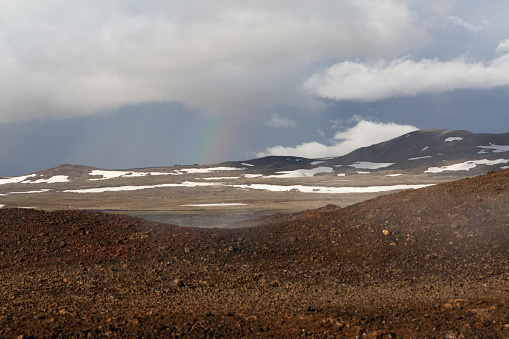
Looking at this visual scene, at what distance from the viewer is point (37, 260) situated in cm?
1664

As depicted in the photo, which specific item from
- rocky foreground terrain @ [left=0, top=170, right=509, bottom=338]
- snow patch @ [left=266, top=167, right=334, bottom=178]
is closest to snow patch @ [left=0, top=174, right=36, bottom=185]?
snow patch @ [left=266, top=167, right=334, bottom=178]

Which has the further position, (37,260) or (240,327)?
(37,260)

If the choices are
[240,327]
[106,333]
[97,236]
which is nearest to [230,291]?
[240,327]

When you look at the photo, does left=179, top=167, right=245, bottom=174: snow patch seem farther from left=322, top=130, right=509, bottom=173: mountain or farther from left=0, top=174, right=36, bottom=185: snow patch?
left=0, top=174, right=36, bottom=185: snow patch

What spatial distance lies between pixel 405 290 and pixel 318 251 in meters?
4.78

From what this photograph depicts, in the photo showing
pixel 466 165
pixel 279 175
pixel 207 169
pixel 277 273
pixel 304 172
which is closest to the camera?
pixel 277 273

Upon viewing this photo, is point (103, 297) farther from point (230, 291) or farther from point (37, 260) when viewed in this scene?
point (37, 260)

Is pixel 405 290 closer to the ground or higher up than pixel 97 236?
closer to the ground

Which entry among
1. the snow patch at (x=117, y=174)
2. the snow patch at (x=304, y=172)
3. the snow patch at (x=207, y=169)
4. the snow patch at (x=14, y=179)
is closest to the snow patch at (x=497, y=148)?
the snow patch at (x=304, y=172)

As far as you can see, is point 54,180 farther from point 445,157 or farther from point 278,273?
point 278,273

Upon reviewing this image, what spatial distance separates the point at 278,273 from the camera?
14.8m

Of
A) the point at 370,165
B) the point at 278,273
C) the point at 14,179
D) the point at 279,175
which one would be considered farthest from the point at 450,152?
the point at 278,273

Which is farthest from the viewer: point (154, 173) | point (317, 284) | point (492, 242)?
point (154, 173)

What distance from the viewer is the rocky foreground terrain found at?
948 cm
